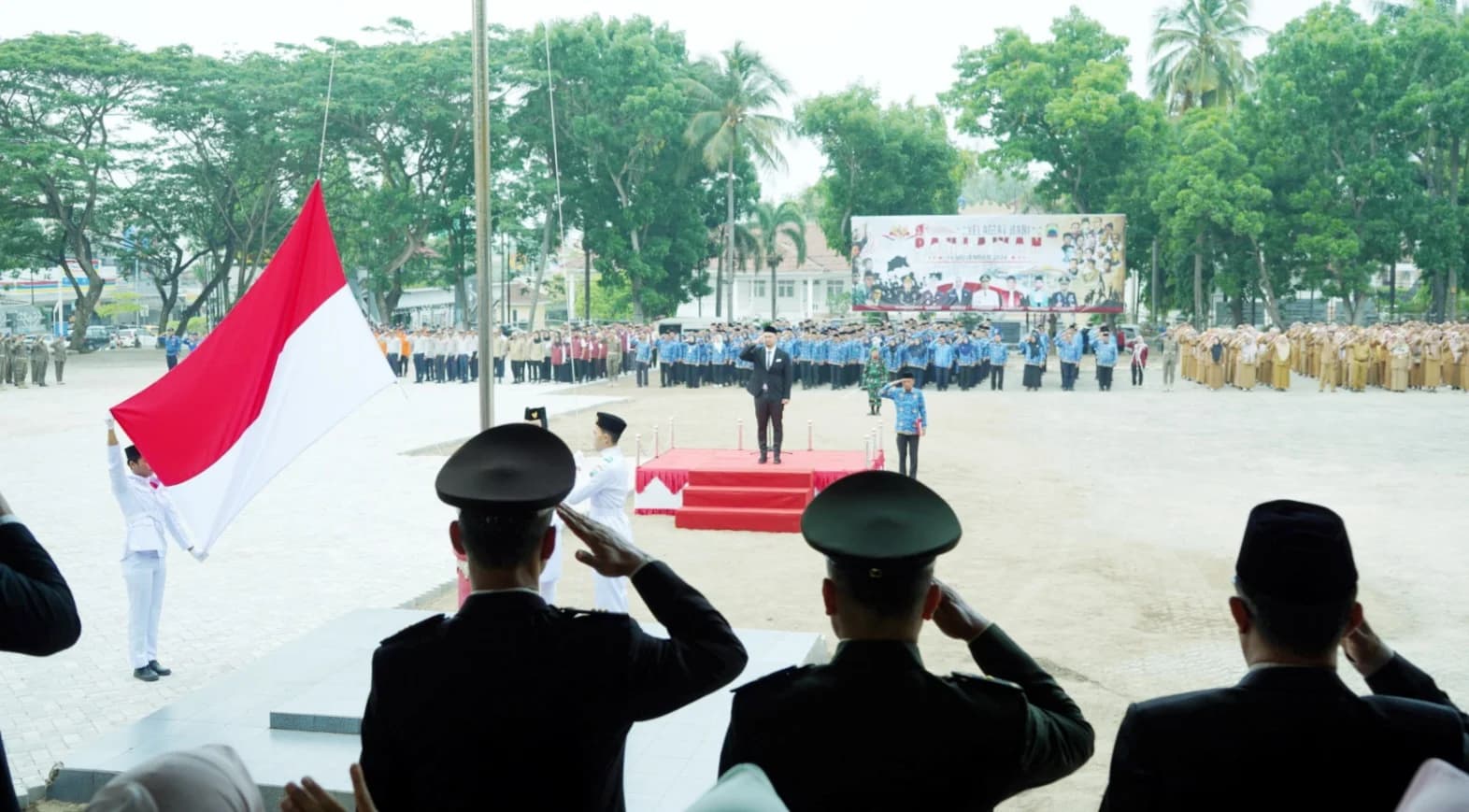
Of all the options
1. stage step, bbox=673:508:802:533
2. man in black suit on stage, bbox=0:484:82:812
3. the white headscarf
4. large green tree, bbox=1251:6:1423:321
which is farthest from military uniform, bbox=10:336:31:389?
large green tree, bbox=1251:6:1423:321

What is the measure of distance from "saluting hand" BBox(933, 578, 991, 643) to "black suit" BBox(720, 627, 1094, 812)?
0.11 meters

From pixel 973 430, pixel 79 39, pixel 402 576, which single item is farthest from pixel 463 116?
pixel 402 576

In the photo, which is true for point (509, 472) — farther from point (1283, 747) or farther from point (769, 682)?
point (1283, 747)

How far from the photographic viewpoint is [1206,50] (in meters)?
48.8

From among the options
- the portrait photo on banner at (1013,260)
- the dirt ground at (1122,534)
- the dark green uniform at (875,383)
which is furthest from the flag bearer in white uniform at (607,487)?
the portrait photo on banner at (1013,260)

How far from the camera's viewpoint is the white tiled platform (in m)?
6.06

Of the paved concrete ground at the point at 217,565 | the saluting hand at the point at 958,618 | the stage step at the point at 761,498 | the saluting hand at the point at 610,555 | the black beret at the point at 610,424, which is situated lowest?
the paved concrete ground at the point at 217,565

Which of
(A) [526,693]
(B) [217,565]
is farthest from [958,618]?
(B) [217,565]

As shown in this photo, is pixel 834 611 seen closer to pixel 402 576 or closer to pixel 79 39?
pixel 402 576

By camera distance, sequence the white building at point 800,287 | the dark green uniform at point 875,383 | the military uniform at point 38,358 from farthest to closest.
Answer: the white building at point 800,287, the military uniform at point 38,358, the dark green uniform at point 875,383

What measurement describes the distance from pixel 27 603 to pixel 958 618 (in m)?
1.88

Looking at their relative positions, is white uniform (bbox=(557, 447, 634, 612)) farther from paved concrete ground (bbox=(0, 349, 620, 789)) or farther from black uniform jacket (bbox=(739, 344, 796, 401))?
black uniform jacket (bbox=(739, 344, 796, 401))

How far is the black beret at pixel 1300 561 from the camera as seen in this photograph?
235 centimetres

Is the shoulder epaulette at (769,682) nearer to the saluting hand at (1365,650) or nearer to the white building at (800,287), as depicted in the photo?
the saluting hand at (1365,650)
